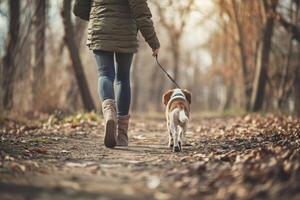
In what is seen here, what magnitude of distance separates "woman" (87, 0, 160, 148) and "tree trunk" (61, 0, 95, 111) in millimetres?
4824

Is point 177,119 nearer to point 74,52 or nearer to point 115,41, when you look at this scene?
point 115,41

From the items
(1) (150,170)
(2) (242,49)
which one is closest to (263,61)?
(2) (242,49)

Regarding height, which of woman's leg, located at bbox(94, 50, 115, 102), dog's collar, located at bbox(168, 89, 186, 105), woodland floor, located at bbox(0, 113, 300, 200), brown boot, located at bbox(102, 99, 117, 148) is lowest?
woodland floor, located at bbox(0, 113, 300, 200)

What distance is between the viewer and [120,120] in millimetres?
6375

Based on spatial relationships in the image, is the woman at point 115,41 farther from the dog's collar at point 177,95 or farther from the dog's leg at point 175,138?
the dog's leg at point 175,138

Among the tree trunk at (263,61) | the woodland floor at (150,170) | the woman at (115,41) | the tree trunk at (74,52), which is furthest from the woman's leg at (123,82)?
the tree trunk at (263,61)

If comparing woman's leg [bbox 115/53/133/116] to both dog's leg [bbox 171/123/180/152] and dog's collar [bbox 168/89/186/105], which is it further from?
dog's leg [bbox 171/123/180/152]

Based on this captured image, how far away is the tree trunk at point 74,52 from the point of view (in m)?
11.0

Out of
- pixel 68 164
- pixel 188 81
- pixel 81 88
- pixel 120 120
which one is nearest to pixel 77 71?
pixel 81 88

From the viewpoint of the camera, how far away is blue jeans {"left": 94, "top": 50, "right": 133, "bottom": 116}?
612 cm

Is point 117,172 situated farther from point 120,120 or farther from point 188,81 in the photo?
point 188,81

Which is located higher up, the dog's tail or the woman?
the woman

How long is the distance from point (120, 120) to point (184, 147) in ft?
2.73

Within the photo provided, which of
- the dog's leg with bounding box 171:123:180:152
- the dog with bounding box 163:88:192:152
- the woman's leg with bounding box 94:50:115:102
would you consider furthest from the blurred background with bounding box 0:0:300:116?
the dog's leg with bounding box 171:123:180:152
